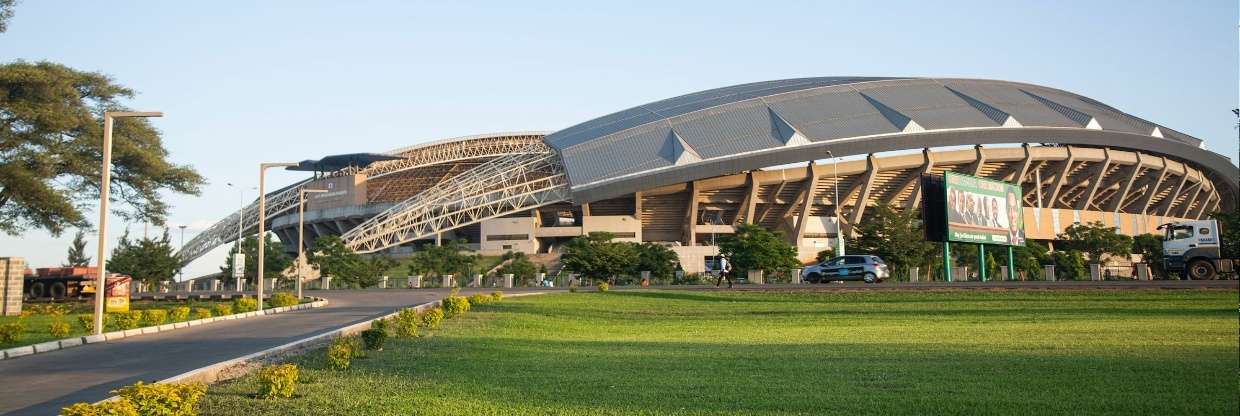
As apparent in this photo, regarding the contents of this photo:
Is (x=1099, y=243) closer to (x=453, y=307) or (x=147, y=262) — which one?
(x=453, y=307)

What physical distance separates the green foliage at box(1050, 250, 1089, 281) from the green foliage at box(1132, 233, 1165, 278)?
4.55 m

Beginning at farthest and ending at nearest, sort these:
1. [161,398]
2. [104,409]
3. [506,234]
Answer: [506,234], [161,398], [104,409]

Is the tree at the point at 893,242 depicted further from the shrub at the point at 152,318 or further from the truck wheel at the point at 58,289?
the truck wheel at the point at 58,289

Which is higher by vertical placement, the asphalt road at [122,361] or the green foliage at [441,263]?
the green foliage at [441,263]

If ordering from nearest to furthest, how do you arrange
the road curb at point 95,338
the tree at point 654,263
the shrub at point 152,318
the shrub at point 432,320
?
the road curb at point 95,338, the shrub at point 432,320, the shrub at point 152,318, the tree at point 654,263

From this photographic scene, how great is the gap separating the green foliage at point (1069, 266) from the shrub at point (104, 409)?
192 ft

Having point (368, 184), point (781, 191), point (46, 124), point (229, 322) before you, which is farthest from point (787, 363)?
point (368, 184)

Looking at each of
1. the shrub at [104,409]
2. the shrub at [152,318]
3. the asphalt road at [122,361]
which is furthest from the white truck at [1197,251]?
the shrub at [104,409]

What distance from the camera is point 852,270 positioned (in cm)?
4594

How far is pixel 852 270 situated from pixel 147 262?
46959mm

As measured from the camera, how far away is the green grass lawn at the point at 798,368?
9.83 metres

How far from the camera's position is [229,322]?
28.2 meters

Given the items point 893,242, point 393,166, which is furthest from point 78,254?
point 893,242

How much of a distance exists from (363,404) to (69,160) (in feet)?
100
